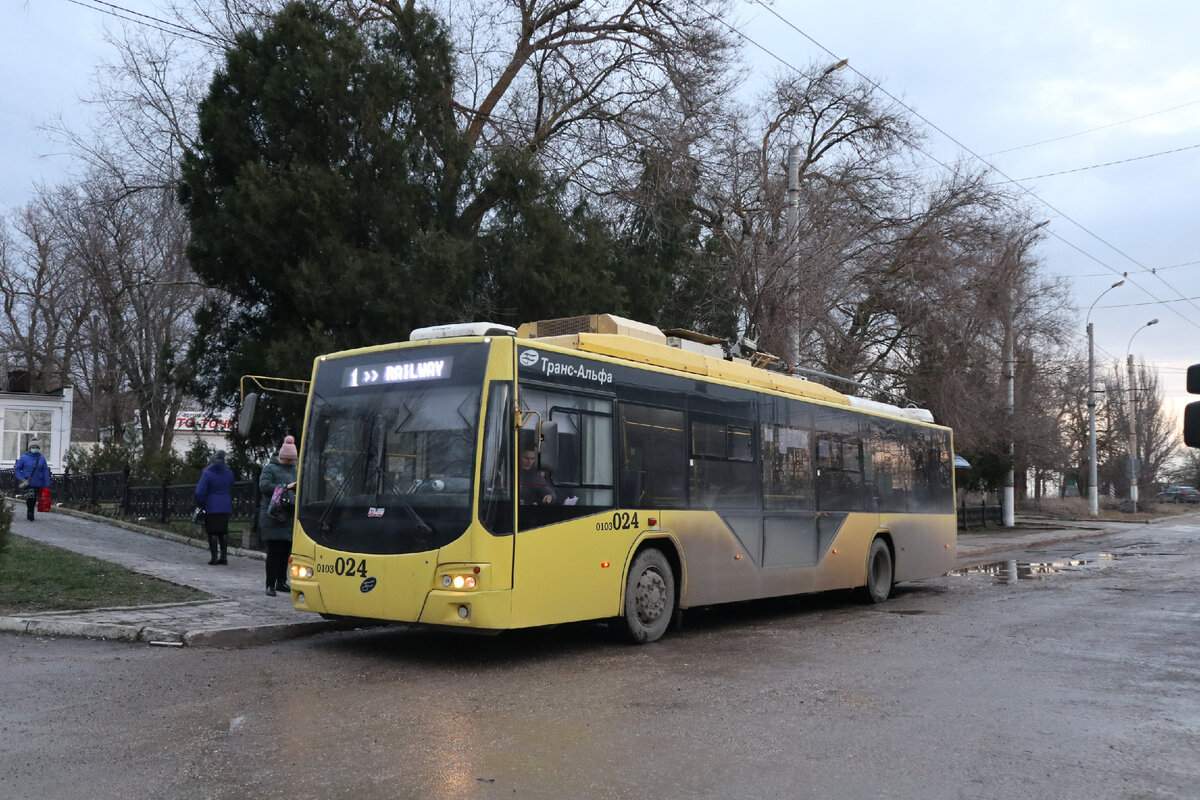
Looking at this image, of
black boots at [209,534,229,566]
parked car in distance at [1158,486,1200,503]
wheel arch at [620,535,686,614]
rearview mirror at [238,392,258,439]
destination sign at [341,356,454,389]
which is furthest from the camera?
parked car in distance at [1158,486,1200,503]

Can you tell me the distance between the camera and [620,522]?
10.2 meters

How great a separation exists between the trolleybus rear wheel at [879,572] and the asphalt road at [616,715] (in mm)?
3370

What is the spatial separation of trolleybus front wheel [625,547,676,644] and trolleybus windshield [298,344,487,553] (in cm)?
235

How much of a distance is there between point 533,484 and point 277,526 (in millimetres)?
4603

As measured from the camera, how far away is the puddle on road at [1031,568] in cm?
1978

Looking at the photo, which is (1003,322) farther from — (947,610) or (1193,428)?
(1193,428)

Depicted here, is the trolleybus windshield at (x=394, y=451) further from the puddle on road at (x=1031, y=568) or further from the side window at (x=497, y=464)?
the puddle on road at (x=1031, y=568)

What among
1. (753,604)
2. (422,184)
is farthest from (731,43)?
(753,604)

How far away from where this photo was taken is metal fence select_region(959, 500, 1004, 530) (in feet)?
124

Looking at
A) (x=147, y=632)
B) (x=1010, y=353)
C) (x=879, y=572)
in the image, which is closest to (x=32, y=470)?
(x=147, y=632)

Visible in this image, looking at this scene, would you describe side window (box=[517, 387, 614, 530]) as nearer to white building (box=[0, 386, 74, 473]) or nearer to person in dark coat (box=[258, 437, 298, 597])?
person in dark coat (box=[258, 437, 298, 597])

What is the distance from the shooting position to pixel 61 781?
5.39 metres

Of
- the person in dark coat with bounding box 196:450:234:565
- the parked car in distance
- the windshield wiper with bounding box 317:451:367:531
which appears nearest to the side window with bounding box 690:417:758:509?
the windshield wiper with bounding box 317:451:367:531

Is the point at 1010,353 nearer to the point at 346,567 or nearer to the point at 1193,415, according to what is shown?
the point at 1193,415
